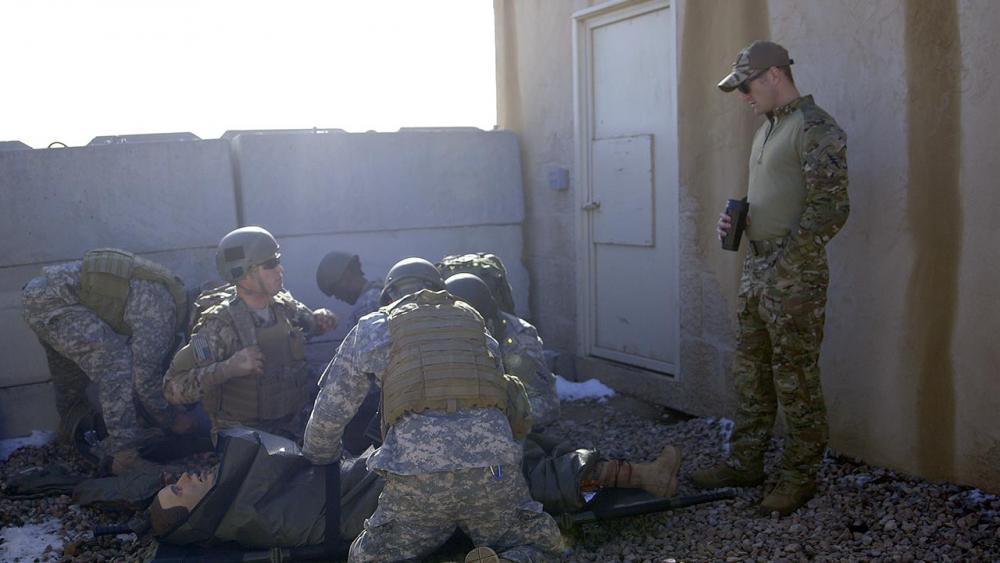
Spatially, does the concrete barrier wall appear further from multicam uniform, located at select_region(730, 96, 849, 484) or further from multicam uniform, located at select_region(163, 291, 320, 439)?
multicam uniform, located at select_region(730, 96, 849, 484)

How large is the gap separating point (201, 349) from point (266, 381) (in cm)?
35

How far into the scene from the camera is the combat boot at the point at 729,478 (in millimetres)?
4250

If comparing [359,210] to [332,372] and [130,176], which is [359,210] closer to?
[130,176]

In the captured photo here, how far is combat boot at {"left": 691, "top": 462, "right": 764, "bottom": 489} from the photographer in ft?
13.9

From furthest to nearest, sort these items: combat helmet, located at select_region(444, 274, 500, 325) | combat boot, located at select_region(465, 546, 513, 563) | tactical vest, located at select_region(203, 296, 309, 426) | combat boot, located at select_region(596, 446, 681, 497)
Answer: tactical vest, located at select_region(203, 296, 309, 426), combat helmet, located at select_region(444, 274, 500, 325), combat boot, located at select_region(596, 446, 681, 497), combat boot, located at select_region(465, 546, 513, 563)

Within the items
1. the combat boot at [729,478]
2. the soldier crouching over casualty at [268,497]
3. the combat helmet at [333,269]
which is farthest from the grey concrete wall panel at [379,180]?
the combat boot at [729,478]

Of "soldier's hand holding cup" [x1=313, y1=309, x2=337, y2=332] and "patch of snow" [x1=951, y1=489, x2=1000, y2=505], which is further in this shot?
"soldier's hand holding cup" [x1=313, y1=309, x2=337, y2=332]

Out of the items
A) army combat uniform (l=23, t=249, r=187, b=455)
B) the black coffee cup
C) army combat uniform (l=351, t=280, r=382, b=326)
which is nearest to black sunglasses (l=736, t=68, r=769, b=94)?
the black coffee cup

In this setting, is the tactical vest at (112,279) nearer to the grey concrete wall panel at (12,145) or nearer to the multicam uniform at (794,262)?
the grey concrete wall panel at (12,145)

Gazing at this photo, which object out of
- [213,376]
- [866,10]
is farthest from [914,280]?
[213,376]

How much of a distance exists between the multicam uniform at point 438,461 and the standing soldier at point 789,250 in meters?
1.30

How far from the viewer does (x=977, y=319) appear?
3867mm

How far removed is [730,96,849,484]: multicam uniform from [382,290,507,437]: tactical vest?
1380mm

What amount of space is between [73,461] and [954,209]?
4838 millimetres
